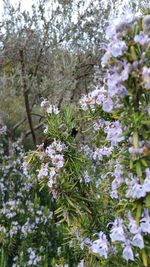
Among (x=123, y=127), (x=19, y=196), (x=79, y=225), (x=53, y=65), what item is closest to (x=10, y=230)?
(x=19, y=196)

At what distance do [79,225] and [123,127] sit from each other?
90cm

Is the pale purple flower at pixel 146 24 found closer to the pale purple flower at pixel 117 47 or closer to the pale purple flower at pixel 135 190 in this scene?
the pale purple flower at pixel 117 47

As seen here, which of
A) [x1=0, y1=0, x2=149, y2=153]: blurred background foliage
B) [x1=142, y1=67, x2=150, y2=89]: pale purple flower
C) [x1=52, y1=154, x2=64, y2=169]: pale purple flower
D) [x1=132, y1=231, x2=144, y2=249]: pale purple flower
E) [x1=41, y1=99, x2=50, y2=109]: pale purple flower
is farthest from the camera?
Answer: [x1=0, y1=0, x2=149, y2=153]: blurred background foliage

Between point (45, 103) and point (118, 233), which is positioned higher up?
point (45, 103)

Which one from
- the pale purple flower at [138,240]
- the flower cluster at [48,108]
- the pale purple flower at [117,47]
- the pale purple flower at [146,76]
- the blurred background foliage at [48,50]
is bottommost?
the pale purple flower at [138,240]

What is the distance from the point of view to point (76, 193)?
238cm

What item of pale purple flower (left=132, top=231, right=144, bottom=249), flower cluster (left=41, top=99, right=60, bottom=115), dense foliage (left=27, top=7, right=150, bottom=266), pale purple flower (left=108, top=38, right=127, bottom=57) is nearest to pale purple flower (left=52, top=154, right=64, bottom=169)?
dense foliage (left=27, top=7, right=150, bottom=266)

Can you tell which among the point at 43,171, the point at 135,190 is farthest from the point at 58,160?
the point at 135,190

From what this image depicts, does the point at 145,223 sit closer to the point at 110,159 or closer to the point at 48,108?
the point at 110,159

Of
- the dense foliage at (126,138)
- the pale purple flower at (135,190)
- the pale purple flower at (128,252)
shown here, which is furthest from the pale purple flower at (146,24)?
the pale purple flower at (128,252)

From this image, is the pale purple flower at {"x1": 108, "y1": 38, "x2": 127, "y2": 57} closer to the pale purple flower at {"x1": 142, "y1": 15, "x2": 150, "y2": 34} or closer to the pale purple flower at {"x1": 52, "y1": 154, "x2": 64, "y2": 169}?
the pale purple flower at {"x1": 142, "y1": 15, "x2": 150, "y2": 34}

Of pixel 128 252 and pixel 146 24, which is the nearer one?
pixel 146 24

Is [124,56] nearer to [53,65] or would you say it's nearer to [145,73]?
[145,73]

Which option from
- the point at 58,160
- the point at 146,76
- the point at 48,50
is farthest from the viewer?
the point at 48,50
